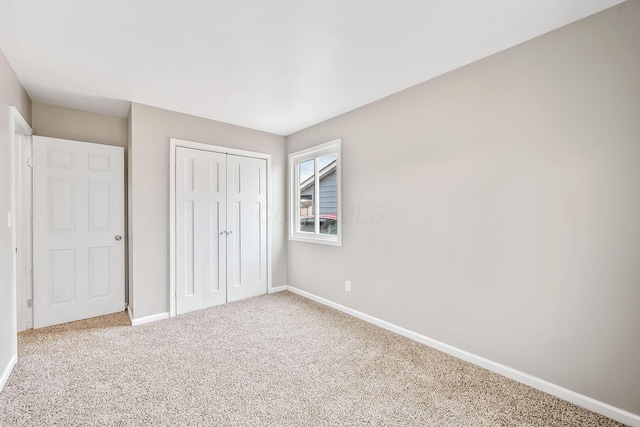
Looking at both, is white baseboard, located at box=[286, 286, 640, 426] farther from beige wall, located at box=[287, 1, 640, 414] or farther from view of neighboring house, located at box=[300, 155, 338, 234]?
view of neighboring house, located at box=[300, 155, 338, 234]

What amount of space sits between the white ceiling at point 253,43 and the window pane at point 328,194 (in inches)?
38.9

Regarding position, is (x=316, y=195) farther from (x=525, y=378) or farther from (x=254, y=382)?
(x=525, y=378)

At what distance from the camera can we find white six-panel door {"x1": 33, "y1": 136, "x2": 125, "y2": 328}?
2.88 m

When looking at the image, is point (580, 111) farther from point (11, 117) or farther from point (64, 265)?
point (64, 265)

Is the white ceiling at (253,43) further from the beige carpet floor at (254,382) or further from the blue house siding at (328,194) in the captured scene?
the beige carpet floor at (254,382)

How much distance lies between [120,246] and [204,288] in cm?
110

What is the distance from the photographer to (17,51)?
2.02 meters

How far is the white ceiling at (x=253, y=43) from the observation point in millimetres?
1612

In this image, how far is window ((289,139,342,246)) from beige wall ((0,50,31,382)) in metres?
2.77

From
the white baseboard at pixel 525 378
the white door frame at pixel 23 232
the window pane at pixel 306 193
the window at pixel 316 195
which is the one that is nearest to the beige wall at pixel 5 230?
the white door frame at pixel 23 232

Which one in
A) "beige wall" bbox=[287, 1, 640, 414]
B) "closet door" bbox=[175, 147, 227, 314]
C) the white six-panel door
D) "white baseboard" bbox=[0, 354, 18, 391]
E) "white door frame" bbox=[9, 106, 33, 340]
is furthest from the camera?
"closet door" bbox=[175, 147, 227, 314]

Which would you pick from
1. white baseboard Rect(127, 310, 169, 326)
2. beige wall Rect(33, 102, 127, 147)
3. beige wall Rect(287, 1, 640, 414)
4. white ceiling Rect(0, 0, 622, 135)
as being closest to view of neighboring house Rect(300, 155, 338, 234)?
beige wall Rect(287, 1, 640, 414)

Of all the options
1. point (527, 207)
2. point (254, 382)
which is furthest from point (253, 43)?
point (254, 382)

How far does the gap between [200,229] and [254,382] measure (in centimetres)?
201
